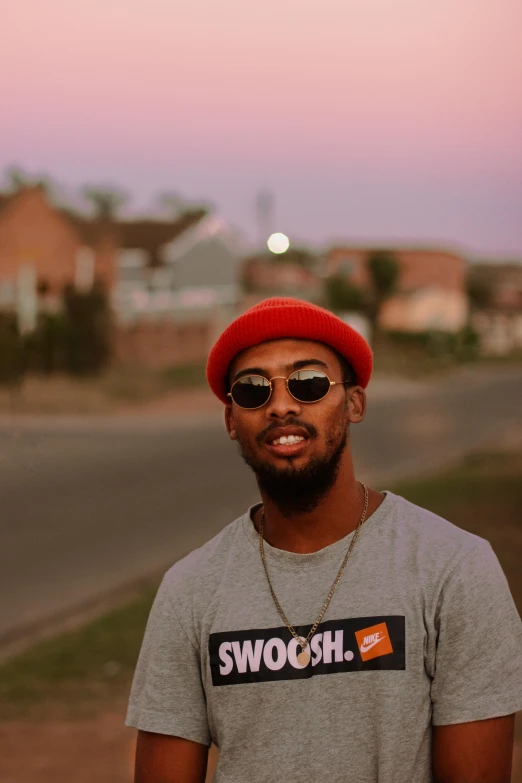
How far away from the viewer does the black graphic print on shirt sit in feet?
5.84

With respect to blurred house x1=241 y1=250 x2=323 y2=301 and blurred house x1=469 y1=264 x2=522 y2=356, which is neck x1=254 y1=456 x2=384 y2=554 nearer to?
blurred house x1=469 y1=264 x2=522 y2=356

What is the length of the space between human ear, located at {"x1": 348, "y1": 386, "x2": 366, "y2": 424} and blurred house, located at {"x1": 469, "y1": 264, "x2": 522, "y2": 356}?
5109cm

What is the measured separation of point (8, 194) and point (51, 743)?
4155 cm

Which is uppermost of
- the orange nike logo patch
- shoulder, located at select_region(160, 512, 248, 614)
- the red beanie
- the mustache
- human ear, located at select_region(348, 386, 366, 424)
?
the red beanie

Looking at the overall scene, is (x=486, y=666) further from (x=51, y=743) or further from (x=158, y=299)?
(x=158, y=299)

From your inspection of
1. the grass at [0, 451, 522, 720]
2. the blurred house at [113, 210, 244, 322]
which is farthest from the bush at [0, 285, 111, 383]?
the grass at [0, 451, 522, 720]

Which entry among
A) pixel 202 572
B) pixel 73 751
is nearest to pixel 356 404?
pixel 202 572

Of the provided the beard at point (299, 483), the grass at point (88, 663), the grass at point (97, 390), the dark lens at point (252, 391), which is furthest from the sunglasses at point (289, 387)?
the grass at point (97, 390)

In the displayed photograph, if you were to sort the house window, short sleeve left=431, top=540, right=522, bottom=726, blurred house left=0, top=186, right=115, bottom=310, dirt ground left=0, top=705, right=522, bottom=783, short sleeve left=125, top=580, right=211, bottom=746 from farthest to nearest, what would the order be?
1. the house window
2. blurred house left=0, top=186, right=115, bottom=310
3. dirt ground left=0, top=705, right=522, bottom=783
4. short sleeve left=125, top=580, right=211, bottom=746
5. short sleeve left=431, top=540, right=522, bottom=726

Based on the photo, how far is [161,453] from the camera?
54.6 feet

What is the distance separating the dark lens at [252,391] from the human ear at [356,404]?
21cm

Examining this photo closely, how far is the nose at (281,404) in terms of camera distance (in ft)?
6.61

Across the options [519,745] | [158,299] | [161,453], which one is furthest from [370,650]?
[158,299]

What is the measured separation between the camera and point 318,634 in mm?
1819
